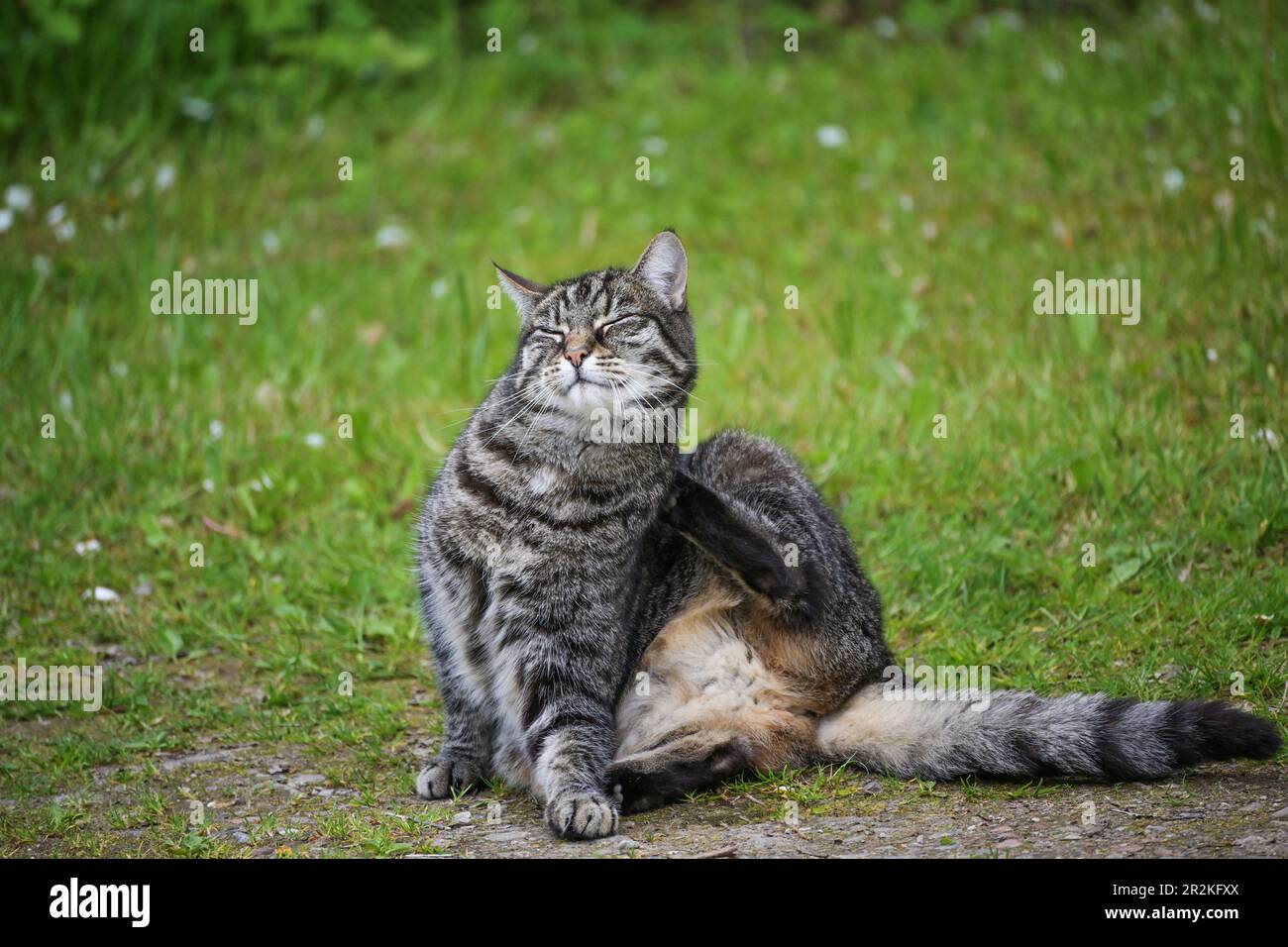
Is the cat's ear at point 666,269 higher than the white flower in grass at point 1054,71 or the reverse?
the reverse

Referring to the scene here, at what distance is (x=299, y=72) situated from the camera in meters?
8.67

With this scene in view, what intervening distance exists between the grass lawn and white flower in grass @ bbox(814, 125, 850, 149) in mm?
64

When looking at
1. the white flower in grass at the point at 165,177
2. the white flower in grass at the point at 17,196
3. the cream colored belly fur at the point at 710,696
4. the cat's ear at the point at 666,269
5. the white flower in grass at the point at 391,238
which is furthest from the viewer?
the white flower in grass at the point at 165,177

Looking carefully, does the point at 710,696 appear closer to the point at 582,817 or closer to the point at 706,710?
the point at 706,710

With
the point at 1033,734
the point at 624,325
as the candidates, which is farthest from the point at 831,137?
the point at 1033,734

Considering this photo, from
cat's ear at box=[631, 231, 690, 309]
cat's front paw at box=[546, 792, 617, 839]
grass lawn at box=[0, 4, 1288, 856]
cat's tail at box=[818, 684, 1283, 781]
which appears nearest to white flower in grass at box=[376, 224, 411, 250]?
grass lawn at box=[0, 4, 1288, 856]

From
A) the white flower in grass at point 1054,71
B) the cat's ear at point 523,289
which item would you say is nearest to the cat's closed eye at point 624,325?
the cat's ear at point 523,289

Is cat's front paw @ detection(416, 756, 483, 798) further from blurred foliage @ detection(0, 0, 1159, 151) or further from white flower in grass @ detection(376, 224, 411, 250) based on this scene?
blurred foliage @ detection(0, 0, 1159, 151)

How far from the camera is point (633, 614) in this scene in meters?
3.91

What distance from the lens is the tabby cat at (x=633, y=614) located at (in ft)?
12.1

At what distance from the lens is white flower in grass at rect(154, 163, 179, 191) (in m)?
7.76

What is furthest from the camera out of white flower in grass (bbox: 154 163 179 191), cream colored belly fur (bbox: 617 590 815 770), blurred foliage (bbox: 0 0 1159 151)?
blurred foliage (bbox: 0 0 1159 151)

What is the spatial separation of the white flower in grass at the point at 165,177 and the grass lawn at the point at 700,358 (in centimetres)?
2

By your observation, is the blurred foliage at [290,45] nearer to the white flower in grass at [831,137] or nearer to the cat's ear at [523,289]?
the white flower in grass at [831,137]
